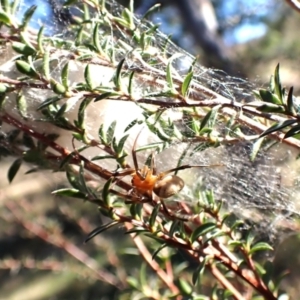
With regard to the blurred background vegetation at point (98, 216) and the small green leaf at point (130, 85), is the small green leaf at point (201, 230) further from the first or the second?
the blurred background vegetation at point (98, 216)

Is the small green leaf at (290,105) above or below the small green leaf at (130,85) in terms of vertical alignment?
above

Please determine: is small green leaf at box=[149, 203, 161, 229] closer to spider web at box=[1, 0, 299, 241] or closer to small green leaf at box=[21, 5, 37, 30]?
spider web at box=[1, 0, 299, 241]

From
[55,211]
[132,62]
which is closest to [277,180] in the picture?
[132,62]

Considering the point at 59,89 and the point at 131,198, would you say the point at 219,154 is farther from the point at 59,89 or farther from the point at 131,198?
the point at 59,89

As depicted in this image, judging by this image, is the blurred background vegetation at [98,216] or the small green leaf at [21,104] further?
the blurred background vegetation at [98,216]

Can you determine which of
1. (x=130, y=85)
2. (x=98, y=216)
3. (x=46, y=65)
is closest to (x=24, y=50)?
(x=46, y=65)

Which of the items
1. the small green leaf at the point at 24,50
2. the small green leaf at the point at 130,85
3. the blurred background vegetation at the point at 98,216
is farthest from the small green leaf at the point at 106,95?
the blurred background vegetation at the point at 98,216
